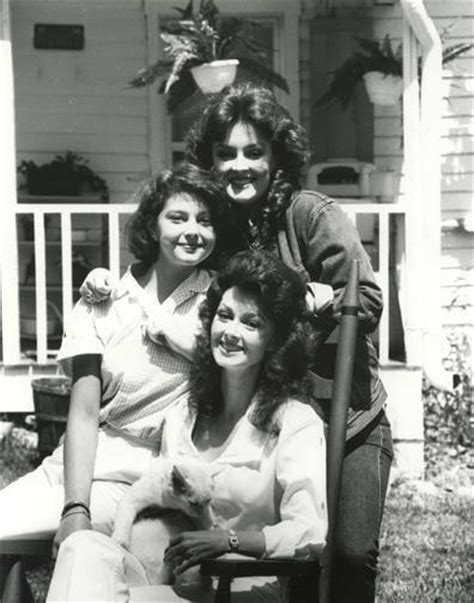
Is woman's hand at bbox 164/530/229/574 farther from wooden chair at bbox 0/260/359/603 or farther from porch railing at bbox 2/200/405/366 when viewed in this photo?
porch railing at bbox 2/200/405/366

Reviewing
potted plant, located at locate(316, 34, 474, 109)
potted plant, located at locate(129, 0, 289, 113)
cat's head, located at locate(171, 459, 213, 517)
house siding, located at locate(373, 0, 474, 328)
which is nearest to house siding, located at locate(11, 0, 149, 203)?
potted plant, located at locate(129, 0, 289, 113)

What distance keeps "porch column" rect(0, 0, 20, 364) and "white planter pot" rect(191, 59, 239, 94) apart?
4.16 ft

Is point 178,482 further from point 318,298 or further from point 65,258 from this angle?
point 65,258

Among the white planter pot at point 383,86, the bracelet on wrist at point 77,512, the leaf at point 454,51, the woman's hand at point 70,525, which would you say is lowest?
the woman's hand at point 70,525

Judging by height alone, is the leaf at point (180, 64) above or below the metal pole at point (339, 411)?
above

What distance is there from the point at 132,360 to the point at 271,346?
45 cm

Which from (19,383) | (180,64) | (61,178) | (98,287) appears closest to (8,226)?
(19,383)

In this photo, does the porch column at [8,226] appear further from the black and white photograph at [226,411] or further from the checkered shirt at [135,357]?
the checkered shirt at [135,357]

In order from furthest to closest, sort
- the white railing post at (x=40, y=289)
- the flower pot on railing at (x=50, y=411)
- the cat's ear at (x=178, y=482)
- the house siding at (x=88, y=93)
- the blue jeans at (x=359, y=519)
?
the house siding at (x=88, y=93), the white railing post at (x=40, y=289), the flower pot on railing at (x=50, y=411), the blue jeans at (x=359, y=519), the cat's ear at (x=178, y=482)

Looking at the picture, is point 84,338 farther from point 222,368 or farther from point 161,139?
point 161,139

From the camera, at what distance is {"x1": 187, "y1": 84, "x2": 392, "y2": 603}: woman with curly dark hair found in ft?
10.9

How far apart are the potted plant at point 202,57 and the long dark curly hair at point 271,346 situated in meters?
4.38

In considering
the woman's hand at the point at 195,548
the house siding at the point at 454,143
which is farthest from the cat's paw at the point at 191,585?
the house siding at the point at 454,143

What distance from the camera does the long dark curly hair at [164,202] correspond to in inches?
131
